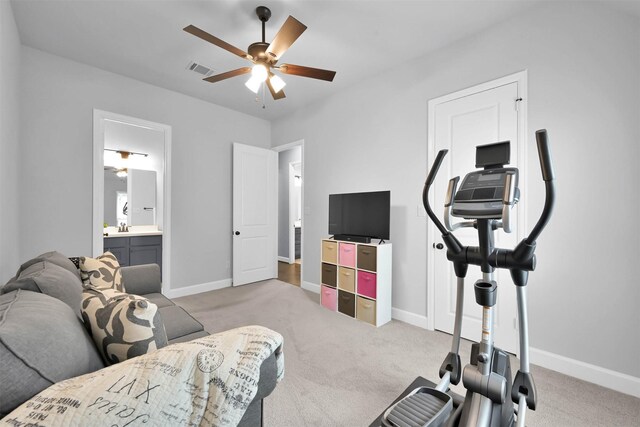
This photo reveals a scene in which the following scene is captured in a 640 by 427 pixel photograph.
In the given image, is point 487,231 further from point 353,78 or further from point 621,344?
point 353,78

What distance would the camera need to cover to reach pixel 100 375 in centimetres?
76

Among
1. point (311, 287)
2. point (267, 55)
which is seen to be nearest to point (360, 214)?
point (311, 287)

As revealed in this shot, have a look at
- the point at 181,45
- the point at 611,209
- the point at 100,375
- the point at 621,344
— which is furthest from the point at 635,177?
the point at 181,45

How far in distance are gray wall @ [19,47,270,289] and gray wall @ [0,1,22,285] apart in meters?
0.23

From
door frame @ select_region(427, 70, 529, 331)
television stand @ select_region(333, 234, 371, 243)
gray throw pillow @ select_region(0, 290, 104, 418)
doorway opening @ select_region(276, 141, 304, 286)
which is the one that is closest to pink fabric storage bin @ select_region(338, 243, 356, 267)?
television stand @ select_region(333, 234, 371, 243)

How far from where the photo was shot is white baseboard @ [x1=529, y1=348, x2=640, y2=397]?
1860 millimetres

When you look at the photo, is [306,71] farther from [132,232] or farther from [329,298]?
[132,232]

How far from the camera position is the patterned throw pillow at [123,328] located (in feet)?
3.15

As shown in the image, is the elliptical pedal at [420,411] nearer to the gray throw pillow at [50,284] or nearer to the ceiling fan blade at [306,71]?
the gray throw pillow at [50,284]

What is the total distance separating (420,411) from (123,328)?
1279 millimetres

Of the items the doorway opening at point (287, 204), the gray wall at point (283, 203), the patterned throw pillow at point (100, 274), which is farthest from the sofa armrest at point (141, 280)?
the gray wall at point (283, 203)

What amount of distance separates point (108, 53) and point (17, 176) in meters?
1.51

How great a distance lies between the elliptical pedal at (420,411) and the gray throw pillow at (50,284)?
1472mm

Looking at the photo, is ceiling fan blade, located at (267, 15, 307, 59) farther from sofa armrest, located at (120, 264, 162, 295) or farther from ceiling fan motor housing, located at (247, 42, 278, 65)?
sofa armrest, located at (120, 264, 162, 295)
